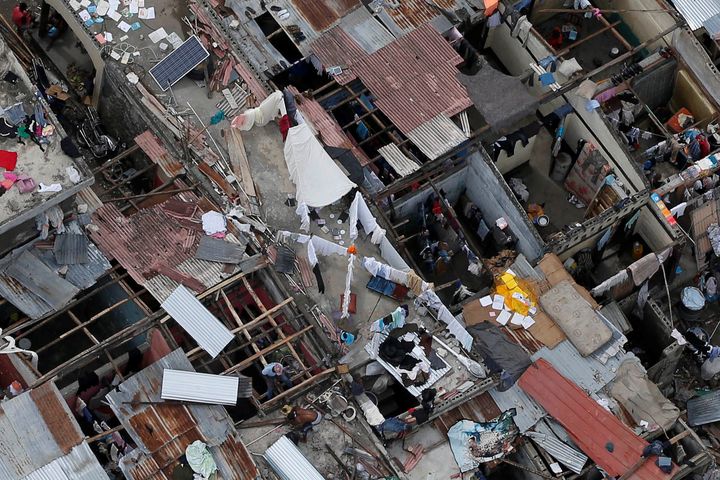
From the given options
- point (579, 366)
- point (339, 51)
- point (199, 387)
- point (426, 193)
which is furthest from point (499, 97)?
point (199, 387)

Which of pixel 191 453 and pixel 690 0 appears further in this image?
pixel 690 0

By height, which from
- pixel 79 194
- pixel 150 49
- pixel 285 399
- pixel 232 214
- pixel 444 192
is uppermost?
pixel 150 49

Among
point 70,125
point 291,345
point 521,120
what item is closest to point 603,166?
point 521,120

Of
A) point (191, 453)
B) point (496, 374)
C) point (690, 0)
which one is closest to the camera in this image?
point (191, 453)

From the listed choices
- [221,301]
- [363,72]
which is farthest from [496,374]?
[363,72]

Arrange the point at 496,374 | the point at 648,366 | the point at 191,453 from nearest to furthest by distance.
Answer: the point at 191,453 < the point at 496,374 < the point at 648,366

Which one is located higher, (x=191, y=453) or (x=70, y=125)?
(x=70, y=125)

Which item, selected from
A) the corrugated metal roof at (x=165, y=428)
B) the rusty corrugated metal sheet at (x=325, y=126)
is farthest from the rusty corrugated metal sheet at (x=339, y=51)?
the corrugated metal roof at (x=165, y=428)

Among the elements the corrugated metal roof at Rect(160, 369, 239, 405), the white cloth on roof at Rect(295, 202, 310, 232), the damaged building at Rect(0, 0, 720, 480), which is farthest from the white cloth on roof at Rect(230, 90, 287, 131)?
the corrugated metal roof at Rect(160, 369, 239, 405)

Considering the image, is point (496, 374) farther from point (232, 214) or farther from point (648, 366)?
point (232, 214)

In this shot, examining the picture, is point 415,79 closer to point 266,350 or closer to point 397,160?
point 397,160
